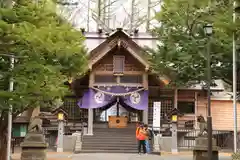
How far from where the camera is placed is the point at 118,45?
26.6 meters

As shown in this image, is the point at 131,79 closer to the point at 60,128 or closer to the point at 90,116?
the point at 90,116

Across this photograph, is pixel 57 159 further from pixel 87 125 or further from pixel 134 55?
pixel 134 55

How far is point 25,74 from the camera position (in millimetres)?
12336

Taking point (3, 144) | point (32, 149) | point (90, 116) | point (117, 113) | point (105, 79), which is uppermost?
point (105, 79)

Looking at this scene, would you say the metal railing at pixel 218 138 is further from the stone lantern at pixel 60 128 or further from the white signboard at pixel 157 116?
the stone lantern at pixel 60 128

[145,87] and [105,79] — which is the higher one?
[105,79]

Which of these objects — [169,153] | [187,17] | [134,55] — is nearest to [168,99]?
[134,55]

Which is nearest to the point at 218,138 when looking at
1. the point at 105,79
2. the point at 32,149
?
the point at 105,79

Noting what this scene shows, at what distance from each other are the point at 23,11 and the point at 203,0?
5.33 meters

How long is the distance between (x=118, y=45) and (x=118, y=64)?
139 centimetres

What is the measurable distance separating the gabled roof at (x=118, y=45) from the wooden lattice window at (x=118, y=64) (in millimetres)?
1057

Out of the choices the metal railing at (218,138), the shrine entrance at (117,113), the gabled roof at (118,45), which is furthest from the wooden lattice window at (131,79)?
the metal railing at (218,138)

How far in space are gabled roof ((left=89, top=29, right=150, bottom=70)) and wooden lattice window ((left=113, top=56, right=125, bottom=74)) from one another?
3.47 feet

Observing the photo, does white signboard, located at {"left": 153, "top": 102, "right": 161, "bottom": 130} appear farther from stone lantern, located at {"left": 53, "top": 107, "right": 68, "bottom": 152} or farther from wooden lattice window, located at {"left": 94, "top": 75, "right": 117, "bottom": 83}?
stone lantern, located at {"left": 53, "top": 107, "right": 68, "bottom": 152}
